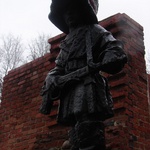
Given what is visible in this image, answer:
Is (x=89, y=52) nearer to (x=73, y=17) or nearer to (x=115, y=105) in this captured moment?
(x=73, y=17)

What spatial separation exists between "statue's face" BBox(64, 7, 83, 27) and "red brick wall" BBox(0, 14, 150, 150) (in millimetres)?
1477

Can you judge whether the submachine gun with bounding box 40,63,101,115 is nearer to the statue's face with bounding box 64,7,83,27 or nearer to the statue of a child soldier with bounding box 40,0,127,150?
the statue of a child soldier with bounding box 40,0,127,150

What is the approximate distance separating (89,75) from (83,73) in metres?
0.05

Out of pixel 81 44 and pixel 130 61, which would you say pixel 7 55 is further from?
pixel 81 44

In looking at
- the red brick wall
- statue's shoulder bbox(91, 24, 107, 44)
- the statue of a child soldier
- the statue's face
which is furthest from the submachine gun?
the red brick wall

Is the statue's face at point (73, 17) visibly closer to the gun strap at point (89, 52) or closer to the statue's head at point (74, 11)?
the statue's head at point (74, 11)

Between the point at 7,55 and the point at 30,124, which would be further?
the point at 7,55

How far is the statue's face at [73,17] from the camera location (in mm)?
2449

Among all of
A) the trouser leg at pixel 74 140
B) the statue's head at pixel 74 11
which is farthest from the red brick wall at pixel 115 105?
the statue's head at pixel 74 11

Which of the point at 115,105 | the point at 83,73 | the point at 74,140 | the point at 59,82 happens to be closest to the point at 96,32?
the point at 83,73

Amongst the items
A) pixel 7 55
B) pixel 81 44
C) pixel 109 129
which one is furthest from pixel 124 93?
pixel 7 55

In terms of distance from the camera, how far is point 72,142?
2129 mm

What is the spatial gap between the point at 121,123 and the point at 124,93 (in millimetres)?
380

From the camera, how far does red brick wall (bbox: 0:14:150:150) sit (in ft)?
11.8
